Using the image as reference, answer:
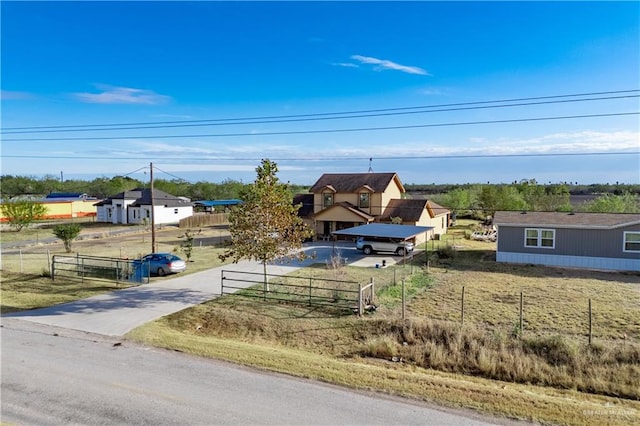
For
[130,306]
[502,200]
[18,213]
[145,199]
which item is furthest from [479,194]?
[18,213]

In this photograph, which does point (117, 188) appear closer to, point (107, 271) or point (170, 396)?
point (107, 271)

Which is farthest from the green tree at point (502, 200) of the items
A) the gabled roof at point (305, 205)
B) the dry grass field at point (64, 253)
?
the dry grass field at point (64, 253)

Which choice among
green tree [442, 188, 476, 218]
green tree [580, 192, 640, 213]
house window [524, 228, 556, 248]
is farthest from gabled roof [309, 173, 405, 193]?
green tree [442, 188, 476, 218]

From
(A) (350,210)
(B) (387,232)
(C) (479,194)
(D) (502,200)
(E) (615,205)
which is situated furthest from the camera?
(C) (479,194)

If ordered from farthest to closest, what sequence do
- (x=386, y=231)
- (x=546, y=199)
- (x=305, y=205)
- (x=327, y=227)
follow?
(x=546, y=199)
(x=305, y=205)
(x=327, y=227)
(x=386, y=231)

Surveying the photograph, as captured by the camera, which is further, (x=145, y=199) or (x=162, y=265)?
(x=145, y=199)

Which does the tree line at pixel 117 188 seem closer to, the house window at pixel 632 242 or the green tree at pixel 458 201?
the green tree at pixel 458 201
